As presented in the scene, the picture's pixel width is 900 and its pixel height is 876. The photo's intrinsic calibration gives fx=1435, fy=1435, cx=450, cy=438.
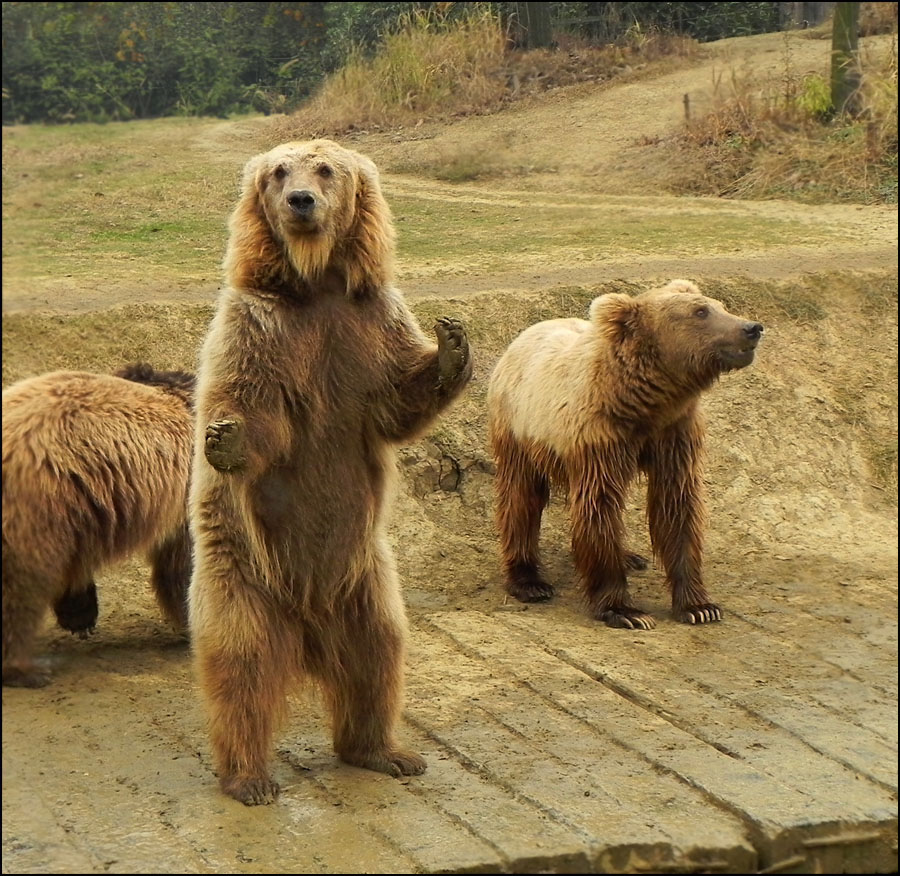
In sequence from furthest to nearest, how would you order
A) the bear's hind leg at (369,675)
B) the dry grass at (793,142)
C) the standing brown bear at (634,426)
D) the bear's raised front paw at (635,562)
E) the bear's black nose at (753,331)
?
1. the dry grass at (793,142)
2. the bear's raised front paw at (635,562)
3. the standing brown bear at (634,426)
4. the bear's black nose at (753,331)
5. the bear's hind leg at (369,675)

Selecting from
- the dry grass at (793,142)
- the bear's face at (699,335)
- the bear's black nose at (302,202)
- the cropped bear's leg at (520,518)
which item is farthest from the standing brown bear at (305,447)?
the dry grass at (793,142)

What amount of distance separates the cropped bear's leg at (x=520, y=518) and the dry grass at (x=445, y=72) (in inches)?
89.3

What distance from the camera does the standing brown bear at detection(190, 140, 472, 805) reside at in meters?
5.37

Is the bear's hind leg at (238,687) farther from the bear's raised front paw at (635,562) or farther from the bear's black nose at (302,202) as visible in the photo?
the bear's raised front paw at (635,562)

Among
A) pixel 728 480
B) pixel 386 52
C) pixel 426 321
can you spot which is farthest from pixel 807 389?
pixel 386 52

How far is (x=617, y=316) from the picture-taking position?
7.92 meters

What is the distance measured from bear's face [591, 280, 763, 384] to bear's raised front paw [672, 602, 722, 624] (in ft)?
4.03

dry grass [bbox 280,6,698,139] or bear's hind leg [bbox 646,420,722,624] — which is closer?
bear's hind leg [bbox 646,420,722,624]

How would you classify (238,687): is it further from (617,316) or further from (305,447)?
(617,316)

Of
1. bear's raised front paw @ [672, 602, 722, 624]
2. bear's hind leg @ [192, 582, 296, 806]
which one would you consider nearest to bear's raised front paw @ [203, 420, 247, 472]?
bear's hind leg @ [192, 582, 296, 806]

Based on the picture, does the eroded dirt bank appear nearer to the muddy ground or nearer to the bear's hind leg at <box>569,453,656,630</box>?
the muddy ground

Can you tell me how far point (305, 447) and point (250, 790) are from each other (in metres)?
1.30

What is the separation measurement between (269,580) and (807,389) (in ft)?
18.0

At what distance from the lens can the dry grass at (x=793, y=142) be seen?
1111 cm
